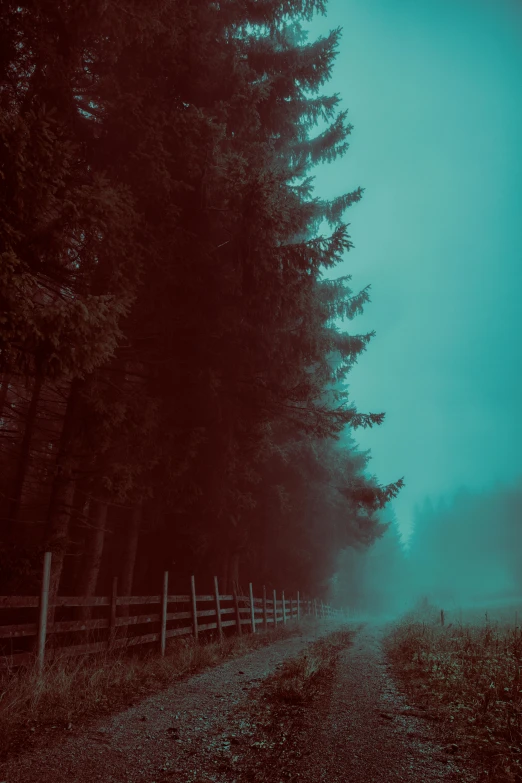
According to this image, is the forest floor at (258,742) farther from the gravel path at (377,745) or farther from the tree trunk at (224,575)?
the tree trunk at (224,575)

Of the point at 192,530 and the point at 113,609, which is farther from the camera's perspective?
the point at 192,530

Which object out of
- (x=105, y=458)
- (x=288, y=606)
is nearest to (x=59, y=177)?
(x=105, y=458)

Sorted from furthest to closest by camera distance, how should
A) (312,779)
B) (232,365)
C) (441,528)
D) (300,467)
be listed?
(441,528) → (300,467) → (232,365) → (312,779)

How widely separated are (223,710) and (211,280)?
7.30 m

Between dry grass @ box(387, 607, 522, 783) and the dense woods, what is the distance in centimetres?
547

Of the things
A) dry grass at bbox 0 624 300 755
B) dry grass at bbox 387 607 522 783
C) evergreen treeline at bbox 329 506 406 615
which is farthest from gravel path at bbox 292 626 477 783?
evergreen treeline at bbox 329 506 406 615

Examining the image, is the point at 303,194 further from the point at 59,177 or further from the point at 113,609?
the point at 113,609

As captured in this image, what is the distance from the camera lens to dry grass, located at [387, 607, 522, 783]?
399 cm

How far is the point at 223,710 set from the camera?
5375 millimetres

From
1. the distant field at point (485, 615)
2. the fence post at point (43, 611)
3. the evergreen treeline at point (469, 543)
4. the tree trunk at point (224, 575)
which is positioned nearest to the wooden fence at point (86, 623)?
the fence post at point (43, 611)

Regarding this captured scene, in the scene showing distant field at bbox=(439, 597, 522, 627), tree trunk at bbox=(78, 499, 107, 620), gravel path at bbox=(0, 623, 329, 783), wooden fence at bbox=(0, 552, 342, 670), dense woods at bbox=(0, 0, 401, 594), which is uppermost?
dense woods at bbox=(0, 0, 401, 594)

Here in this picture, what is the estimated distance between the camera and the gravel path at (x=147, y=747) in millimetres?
3514

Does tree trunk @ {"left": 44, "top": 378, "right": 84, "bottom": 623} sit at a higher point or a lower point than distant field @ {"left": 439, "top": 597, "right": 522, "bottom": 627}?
higher

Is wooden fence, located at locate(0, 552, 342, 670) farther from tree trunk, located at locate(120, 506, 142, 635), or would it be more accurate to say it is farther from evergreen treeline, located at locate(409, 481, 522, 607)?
evergreen treeline, located at locate(409, 481, 522, 607)
